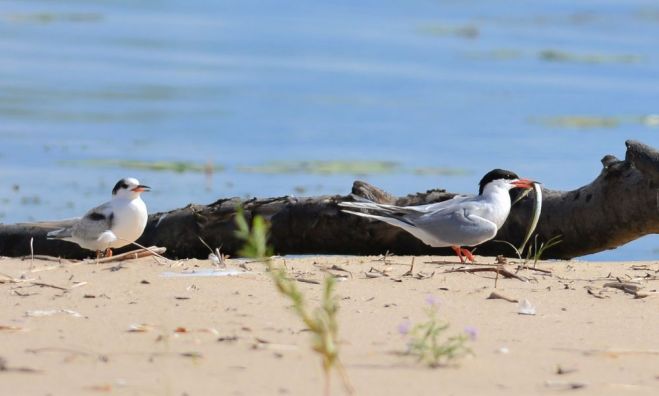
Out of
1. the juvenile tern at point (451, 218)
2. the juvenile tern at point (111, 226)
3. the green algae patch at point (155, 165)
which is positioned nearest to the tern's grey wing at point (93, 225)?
the juvenile tern at point (111, 226)

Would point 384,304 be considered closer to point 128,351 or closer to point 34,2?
point 128,351

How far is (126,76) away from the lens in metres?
17.9

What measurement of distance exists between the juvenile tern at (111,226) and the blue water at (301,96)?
9.36 ft

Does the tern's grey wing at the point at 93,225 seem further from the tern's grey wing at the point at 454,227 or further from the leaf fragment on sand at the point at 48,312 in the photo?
the leaf fragment on sand at the point at 48,312

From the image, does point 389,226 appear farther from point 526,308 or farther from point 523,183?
point 526,308

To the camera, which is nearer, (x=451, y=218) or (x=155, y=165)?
(x=451, y=218)

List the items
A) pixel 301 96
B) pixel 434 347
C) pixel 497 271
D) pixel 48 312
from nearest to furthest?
1. pixel 434 347
2. pixel 48 312
3. pixel 497 271
4. pixel 301 96

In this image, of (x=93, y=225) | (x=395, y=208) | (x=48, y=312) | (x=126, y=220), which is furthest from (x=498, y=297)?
(x=93, y=225)

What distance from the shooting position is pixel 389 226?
26.8 feet

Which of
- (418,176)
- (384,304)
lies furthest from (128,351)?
(418,176)

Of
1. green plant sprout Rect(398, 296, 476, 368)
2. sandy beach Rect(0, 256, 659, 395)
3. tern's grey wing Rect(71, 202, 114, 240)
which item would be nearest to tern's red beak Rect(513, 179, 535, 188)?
sandy beach Rect(0, 256, 659, 395)

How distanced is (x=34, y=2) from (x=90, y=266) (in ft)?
71.9

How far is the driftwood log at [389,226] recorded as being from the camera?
313 inches

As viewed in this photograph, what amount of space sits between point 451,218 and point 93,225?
1.99m
